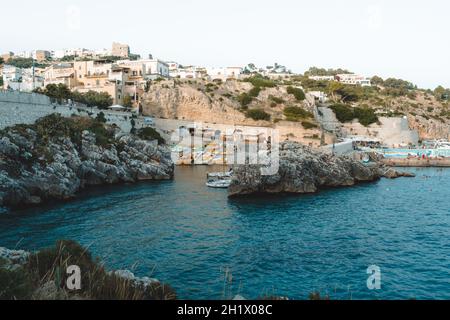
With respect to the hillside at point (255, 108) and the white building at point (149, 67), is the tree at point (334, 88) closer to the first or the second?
the hillside at point (255, 108)

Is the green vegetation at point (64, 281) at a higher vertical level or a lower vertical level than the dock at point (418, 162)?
higher

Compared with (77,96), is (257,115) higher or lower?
lower

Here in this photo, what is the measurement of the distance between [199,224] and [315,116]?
6238 centimetres

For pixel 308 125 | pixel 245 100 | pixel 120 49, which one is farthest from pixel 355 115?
pixel 120 49

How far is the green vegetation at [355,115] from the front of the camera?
8619 centimetres

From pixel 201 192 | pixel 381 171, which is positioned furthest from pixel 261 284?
pixel 381 171

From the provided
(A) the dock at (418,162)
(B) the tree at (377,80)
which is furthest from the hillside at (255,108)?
(B) the tree at (377,80)

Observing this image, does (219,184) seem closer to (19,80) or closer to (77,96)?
(77,96)

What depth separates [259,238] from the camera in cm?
2520

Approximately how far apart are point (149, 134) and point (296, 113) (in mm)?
33222

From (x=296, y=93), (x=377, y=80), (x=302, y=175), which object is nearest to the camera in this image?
(x=302, y=175)

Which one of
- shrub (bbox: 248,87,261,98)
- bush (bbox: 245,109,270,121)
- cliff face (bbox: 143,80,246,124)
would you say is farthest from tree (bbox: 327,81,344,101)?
cliff face (bbox: 143,80,246,124)

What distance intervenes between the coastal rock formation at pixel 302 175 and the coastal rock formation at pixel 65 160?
1399cm

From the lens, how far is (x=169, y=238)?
2483 centimetres
